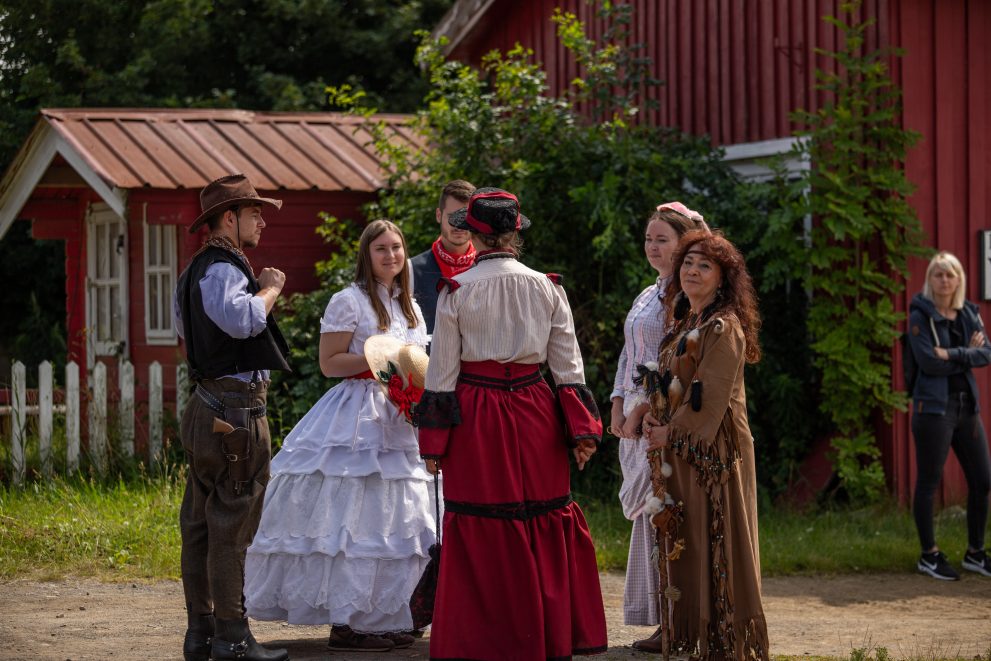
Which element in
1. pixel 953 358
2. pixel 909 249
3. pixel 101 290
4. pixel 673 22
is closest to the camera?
pixel 953 358

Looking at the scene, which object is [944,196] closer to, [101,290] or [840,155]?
[840,155]

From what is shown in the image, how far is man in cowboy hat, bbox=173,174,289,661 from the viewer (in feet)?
17.1

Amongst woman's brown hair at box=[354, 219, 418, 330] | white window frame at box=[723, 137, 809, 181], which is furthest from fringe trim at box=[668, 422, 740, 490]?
white window frame at box=[723, 137, 809, 181]

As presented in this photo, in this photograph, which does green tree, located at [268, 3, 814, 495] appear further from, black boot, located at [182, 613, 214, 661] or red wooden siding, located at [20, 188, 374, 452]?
black boot, located at [182, 613, 214, 661]

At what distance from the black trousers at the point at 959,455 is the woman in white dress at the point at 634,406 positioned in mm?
2748

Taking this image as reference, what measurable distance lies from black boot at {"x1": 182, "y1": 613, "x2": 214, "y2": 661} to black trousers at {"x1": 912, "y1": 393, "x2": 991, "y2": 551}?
4402 millimetres

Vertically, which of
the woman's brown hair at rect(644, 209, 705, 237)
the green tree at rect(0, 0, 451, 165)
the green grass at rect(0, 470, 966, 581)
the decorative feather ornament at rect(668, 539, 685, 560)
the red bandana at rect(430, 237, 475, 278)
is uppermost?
the green tree at rect(0, 0, 451, 165)

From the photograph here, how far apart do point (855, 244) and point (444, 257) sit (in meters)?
3.63

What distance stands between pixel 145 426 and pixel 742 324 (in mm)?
6478

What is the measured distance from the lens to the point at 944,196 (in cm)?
933

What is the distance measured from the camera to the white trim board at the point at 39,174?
11.0 m

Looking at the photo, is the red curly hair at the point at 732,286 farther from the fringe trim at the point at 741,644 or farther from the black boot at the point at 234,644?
the black boot at the point at 234,644

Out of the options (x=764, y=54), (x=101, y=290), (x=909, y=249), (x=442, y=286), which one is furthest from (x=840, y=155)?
(x=101, y=290)

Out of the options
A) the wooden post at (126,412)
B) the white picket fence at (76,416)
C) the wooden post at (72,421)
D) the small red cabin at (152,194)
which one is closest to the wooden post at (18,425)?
the white picket fence at (76,416)
